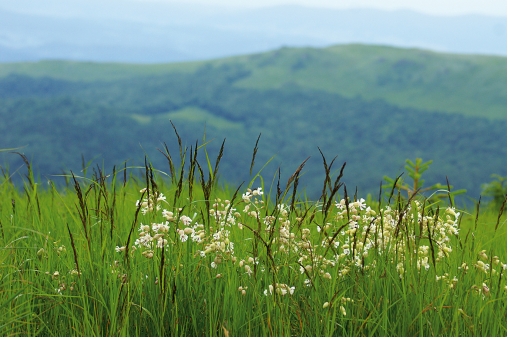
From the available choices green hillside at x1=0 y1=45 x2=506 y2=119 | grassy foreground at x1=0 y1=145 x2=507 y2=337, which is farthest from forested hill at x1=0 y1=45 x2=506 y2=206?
grassy foreground at x1=0 y1=145 x2=507 y2=337

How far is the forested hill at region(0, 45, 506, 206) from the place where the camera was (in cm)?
10494

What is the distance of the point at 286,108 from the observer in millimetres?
143125

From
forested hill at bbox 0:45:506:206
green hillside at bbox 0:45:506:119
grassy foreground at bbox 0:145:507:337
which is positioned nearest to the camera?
grassy foreground at bbox 0:145:507:337

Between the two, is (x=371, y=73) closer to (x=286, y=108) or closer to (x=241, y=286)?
(x=286, y=108)

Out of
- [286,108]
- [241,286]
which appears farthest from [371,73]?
[241,286]

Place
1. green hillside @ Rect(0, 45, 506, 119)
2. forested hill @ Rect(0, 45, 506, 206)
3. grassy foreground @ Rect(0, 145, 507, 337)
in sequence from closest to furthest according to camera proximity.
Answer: grassy foreground @ Rect(0, 145, 507, 337), forested hill @ Rect(0, 45, 506, 206), green hillside @ Rect(0, 45, 506, 119)

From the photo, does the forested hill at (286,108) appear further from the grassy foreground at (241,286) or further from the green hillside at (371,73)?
the grassy foreground at (241,286)

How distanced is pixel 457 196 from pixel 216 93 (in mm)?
154517

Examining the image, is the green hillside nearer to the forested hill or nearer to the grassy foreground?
the forested hill

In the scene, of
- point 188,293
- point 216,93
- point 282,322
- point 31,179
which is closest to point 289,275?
point 282,322

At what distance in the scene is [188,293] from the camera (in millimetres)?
2768

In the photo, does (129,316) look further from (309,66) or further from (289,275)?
(309,66)

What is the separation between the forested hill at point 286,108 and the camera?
105m

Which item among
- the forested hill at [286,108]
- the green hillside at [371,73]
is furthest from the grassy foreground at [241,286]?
the green hillside at [371,73]
